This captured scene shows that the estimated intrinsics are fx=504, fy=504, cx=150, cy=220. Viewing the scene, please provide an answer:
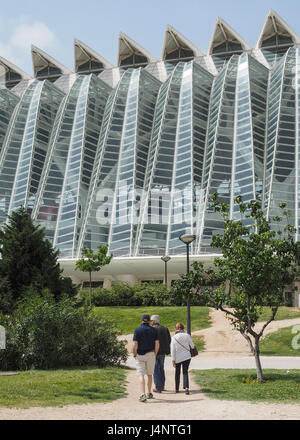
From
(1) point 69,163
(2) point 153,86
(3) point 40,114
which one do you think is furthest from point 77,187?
(2) point 153,86

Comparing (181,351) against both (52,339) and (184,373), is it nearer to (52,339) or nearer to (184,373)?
(184,373)

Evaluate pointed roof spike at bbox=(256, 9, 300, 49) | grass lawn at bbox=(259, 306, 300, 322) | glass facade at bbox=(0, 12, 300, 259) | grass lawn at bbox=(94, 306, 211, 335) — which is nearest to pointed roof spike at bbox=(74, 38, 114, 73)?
glass facade at bbox=(0, 12, 300, 259)

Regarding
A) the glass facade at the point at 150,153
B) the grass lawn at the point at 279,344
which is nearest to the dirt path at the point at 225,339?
the grass lawn at the point at 279,344

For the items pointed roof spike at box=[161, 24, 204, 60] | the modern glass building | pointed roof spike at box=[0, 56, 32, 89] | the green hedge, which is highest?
pointed roof spike at box=[161, 24, 204, 60]

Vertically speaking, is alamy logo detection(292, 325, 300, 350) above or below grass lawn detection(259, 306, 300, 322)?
below

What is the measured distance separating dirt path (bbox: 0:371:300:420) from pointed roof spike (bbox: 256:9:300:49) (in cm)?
8298

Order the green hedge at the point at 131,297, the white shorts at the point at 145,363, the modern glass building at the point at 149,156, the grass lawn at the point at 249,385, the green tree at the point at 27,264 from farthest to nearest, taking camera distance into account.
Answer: the modern glass building at the point at 149,156, the green hedge at the point at 131,297, the green tree at the point at 27,264, the grass lawn at the point at 249,385, the white shorts at the point at 145,363

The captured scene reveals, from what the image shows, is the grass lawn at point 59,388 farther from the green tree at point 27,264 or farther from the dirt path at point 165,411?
the green tree at point 27,264

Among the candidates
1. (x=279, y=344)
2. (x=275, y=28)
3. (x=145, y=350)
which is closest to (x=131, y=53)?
(x=275, y=28)

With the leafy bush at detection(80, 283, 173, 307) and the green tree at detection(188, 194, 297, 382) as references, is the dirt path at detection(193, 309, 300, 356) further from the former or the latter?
the green tree at detection(188, 194, 297, 382)

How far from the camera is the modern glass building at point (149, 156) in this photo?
56.1 meters

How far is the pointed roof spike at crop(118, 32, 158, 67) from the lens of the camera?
3492 inches

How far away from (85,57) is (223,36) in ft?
83.1

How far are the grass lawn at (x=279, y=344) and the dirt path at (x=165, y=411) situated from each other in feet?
47.0
